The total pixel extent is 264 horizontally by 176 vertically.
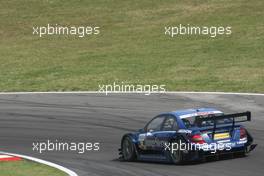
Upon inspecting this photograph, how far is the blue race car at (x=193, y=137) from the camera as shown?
16.6 m

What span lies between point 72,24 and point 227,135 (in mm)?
28026

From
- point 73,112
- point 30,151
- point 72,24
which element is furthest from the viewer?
point 72,24

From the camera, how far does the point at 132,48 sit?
39.3 meters

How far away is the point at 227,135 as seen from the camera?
55.5 feet

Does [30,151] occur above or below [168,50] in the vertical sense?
below

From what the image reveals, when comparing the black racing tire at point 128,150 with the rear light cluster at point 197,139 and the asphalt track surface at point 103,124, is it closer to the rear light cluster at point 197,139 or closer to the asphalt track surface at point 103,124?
the asphalt track surface at point 103,124

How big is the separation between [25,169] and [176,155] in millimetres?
3196

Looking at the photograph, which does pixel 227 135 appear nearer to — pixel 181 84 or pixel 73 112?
pixel 73 112

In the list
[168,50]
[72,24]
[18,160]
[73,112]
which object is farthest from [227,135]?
→ [72,24]

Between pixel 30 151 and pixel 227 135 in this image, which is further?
pixel 30 151

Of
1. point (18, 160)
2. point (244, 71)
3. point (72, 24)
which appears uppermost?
point (72, 24)

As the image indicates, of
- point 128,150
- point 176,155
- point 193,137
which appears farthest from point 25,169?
point 193,137

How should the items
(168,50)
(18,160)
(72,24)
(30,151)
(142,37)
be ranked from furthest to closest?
(72,24) < (142,37) < (168,50) < (30,151) < (18,160)

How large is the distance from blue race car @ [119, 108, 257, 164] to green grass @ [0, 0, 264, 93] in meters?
11.8
